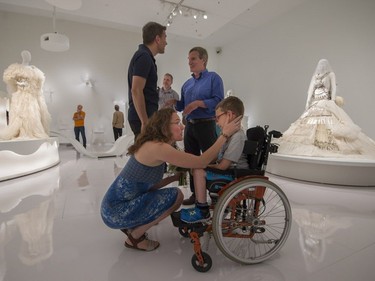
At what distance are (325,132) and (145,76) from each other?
3.18m

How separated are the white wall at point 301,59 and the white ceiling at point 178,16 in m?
0.67

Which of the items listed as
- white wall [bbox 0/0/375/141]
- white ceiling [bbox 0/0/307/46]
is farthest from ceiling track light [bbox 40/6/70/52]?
white wall [bbox 0/0/375/141]

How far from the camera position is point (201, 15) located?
6875 mm

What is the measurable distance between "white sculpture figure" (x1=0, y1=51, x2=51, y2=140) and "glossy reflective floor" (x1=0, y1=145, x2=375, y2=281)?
2042 mm

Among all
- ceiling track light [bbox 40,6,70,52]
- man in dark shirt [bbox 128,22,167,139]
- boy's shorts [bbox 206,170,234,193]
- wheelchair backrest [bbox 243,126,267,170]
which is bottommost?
boy's shorts [bbox 206,170,234,193]

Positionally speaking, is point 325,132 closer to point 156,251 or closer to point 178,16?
point 156,251

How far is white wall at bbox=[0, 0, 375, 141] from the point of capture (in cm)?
538

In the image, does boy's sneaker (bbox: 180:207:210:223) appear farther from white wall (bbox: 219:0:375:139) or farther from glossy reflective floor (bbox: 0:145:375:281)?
white wall (bbox: 219:0:375:139)

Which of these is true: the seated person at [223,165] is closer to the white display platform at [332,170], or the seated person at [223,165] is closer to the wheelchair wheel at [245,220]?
the wheelchair wheel at [245,220]

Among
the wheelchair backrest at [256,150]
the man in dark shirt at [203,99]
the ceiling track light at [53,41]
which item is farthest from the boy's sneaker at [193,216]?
the ceiling track light at [53,41]

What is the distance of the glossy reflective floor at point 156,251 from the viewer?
→ 121cm

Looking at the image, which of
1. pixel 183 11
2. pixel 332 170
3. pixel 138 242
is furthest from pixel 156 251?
pixel 183 11

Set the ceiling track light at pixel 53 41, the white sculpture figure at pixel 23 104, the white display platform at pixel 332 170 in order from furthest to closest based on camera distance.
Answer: the ceiling track light at pixel 53 41 < the white sculpture figure at pixel 23 104 < the white display platform at pixel 332 170

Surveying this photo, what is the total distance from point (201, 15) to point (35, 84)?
496 centimetres
